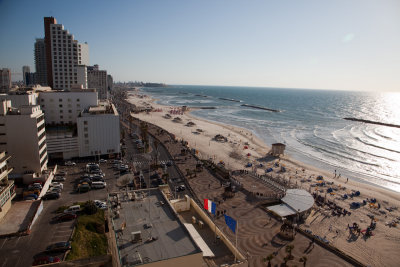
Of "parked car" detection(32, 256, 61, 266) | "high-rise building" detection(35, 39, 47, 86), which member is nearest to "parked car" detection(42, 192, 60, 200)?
"parked car" detection(32, 256, 61, 266)

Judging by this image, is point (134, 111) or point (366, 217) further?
point (134, 111)

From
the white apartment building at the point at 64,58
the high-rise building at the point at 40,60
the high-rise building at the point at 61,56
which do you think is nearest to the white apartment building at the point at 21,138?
the high-rise building at the point at 61,56

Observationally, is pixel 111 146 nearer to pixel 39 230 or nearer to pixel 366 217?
pixel 39 230

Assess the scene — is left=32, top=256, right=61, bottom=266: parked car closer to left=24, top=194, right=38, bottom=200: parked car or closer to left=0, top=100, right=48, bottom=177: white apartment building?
left=24, top=194, right=38, bottom=200: parked car

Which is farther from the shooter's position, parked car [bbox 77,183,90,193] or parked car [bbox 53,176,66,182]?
parked car [bbox 53,176,66,182]

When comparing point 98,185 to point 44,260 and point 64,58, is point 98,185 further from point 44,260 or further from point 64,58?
point 64,58

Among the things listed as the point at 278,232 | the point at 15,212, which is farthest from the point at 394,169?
the point at 15,212

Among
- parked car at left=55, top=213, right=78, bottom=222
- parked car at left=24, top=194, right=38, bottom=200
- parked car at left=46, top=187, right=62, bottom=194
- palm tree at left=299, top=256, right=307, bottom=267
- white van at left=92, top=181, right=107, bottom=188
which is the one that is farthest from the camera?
white van at left=92, top=181, right=107, bottom=188

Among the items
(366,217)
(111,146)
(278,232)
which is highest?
(111,146)
